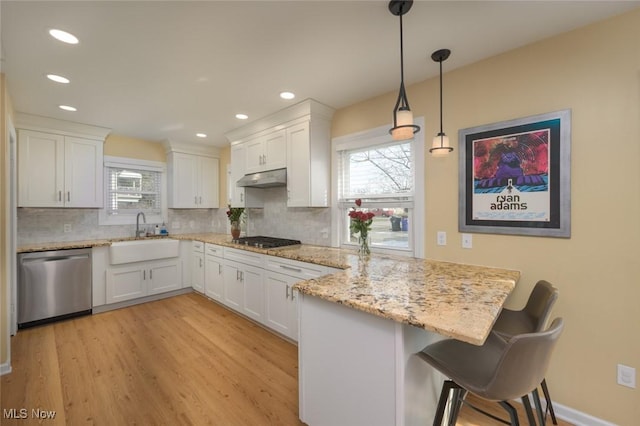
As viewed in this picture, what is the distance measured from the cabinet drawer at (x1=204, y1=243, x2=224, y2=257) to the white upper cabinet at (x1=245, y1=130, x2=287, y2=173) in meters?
1.13

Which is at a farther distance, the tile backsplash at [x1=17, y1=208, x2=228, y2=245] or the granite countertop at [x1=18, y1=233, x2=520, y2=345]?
the tile backsplash at [x1=17, y1=208, x2=228, y2=245]

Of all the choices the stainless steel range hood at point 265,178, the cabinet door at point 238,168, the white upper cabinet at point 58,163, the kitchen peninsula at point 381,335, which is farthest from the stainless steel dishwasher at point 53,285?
the kitchen peninsula at point 381,335

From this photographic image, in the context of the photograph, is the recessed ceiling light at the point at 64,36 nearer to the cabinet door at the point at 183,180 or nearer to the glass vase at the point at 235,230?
the glass vase at the point at 235,230

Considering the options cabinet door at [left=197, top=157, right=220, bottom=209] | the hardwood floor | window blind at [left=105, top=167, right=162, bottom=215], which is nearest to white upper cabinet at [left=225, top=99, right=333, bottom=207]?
the hardwood floor

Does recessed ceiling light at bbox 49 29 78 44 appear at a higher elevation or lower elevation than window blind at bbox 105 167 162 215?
higher

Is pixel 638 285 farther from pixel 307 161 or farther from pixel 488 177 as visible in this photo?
pixel 307 161

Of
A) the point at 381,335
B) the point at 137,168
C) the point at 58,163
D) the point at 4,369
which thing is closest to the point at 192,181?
the point at 137,168

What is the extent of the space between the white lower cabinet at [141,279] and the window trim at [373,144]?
2.69 metres

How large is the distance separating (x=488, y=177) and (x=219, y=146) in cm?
428

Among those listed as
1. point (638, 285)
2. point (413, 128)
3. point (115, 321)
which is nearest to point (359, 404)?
point (413, 128)

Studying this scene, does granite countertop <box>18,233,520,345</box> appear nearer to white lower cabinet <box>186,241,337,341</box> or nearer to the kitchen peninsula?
the kitchen peninsula

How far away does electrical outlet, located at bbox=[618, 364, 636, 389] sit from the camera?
1591 millimetres

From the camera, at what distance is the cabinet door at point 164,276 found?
400cm

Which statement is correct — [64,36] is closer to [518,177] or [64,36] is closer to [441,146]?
[441,146]
